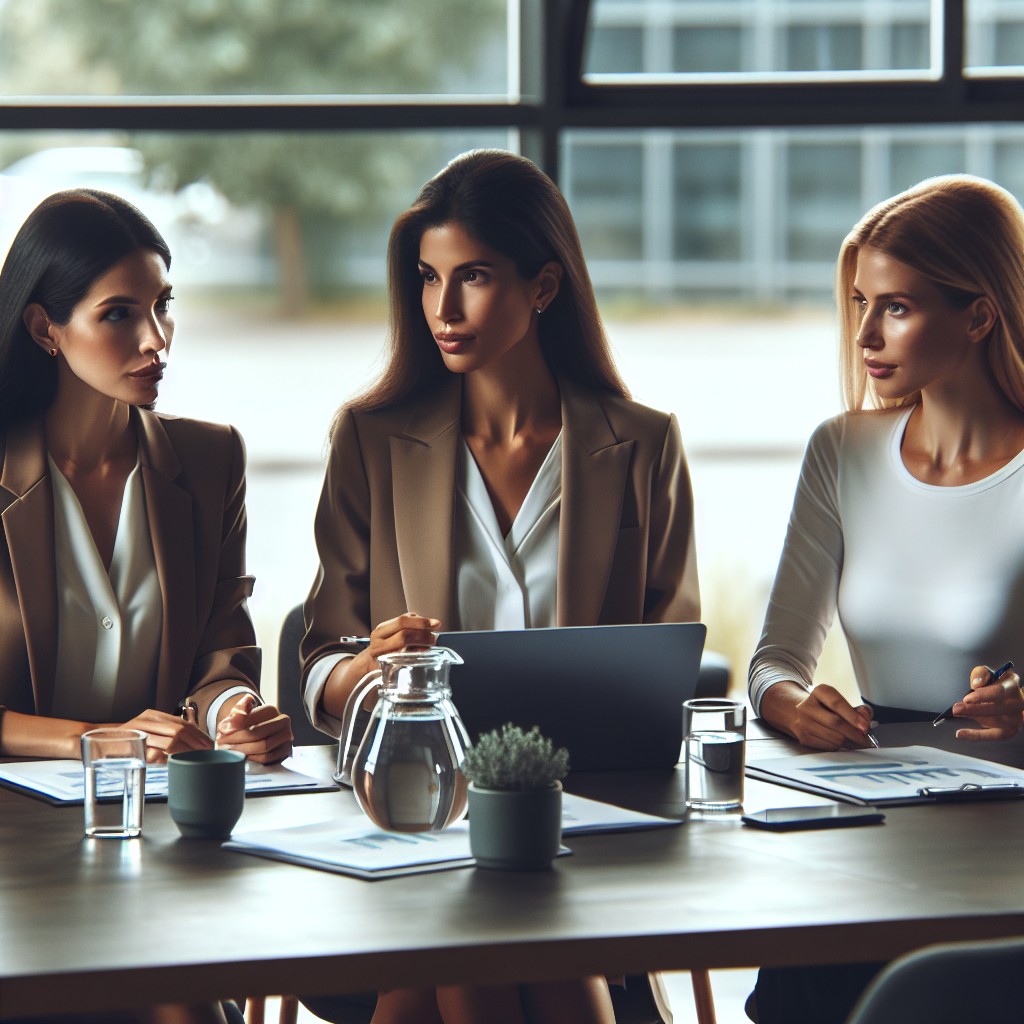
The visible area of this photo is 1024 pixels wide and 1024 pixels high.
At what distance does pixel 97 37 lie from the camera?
11.0 ft

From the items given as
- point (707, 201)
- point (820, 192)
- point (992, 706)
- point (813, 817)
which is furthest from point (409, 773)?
point (820, 192)

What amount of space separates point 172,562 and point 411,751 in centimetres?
100

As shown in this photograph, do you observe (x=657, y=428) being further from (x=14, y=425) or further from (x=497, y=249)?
(x=14, y=425)

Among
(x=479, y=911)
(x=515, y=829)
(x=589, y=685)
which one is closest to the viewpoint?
(x=479, y=911)

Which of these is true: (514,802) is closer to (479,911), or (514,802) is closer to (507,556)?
(479,911)

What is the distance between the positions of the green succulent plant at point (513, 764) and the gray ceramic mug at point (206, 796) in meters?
0.25

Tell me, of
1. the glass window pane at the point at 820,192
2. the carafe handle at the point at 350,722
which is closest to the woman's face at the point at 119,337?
the carafe handle at the point at 350,722

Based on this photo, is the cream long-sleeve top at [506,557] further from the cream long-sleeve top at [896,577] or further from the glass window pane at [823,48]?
the glass window pane at [823,48]

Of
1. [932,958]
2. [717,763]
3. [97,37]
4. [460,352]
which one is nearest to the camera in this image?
[932,958]

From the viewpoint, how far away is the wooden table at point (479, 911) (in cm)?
120

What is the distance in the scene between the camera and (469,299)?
2457 mm

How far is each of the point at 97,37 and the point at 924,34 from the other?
1893mm

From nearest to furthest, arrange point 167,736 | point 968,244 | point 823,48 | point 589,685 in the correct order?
point 589,685, point 167,736, point 968,244, point 823,48

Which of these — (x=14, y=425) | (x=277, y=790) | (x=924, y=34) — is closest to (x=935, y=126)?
(x=924, y=34)
